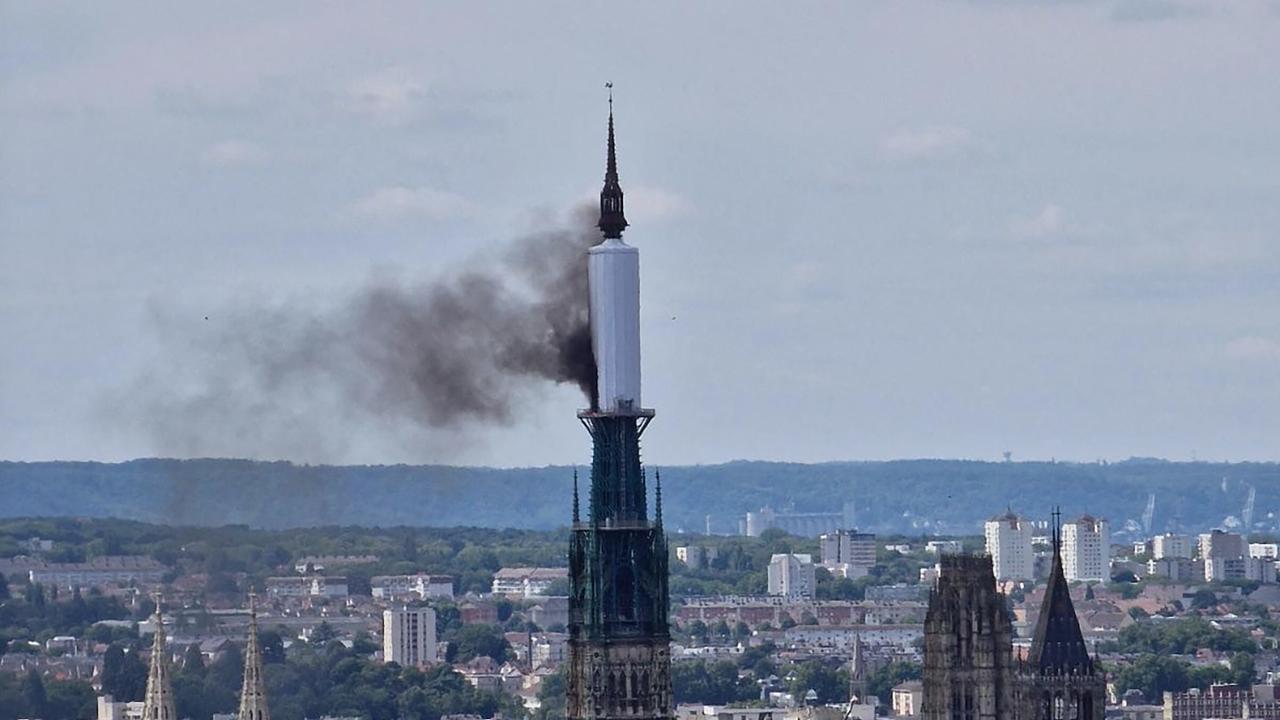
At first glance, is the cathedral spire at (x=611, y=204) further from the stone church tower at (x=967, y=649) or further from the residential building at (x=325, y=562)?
the residential building at (x=325, y=562)

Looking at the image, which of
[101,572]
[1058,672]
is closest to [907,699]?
[101,572]

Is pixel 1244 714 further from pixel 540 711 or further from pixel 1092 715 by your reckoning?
pixel 1092 715

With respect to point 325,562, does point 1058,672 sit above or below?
below

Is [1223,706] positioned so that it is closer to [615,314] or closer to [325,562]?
[325,562]

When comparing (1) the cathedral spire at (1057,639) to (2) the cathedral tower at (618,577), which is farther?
(1) the cathedral spire at (1057,639)

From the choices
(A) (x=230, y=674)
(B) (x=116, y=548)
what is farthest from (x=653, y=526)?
(B) (x=116, y=548)

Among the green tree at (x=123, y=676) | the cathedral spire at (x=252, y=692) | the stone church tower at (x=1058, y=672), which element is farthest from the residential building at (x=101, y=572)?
the stone church tower at (x=1058, y=672)

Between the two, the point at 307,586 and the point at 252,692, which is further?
the point at 307,586
